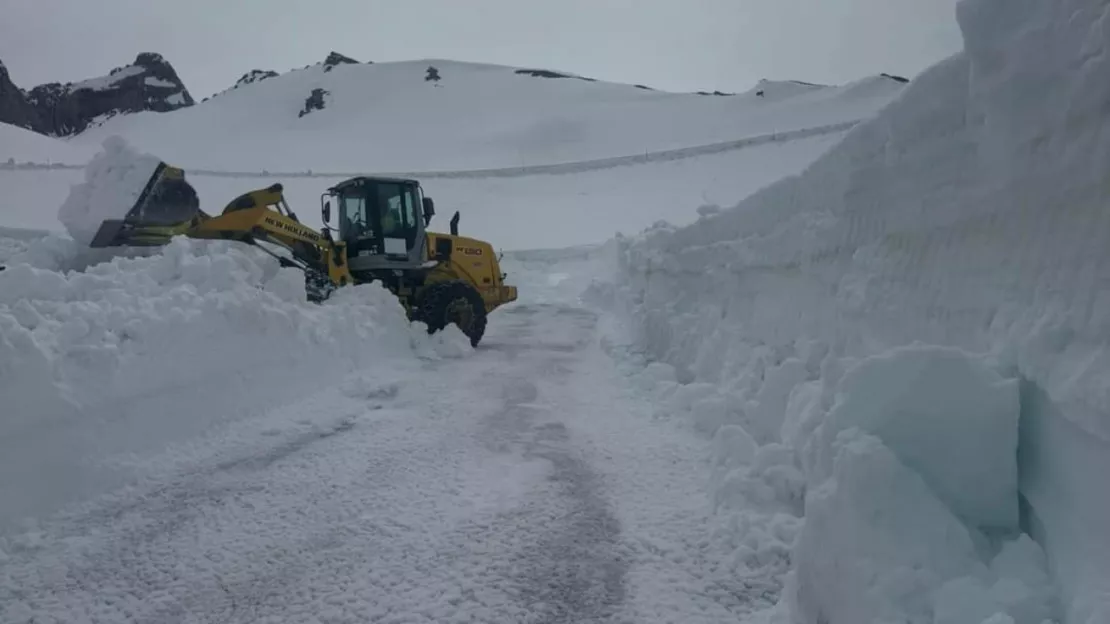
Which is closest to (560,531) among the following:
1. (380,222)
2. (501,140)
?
(380,222)

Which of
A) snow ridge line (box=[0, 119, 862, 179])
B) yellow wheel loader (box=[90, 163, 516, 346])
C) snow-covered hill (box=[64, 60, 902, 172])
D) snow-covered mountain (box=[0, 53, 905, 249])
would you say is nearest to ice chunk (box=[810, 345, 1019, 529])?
yellow wheel loader (box=[90, 163, 516, 346])

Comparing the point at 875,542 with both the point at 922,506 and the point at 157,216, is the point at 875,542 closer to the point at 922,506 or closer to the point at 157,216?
the point at 922,506

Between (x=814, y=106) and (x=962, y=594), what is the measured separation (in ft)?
186

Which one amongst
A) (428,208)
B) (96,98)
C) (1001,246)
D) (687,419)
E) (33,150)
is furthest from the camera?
(96,98)

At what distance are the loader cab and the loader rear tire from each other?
Result: 2.54ft

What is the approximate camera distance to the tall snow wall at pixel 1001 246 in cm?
226

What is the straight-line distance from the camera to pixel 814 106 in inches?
2116

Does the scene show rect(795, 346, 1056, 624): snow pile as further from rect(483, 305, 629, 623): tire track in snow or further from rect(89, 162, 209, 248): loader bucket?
rect(89, 162, 209, 248): loader bucket

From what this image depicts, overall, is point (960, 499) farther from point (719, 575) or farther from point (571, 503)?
point (571, 503)

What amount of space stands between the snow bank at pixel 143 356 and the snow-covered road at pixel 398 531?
1.08 ft

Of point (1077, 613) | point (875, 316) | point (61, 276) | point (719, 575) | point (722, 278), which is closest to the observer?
point (1077, 613)

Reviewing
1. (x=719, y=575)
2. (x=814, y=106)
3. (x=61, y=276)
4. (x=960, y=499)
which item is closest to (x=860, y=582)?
(x=960, y=499)

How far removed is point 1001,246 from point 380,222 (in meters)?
9.64

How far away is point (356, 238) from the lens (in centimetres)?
1148
